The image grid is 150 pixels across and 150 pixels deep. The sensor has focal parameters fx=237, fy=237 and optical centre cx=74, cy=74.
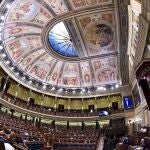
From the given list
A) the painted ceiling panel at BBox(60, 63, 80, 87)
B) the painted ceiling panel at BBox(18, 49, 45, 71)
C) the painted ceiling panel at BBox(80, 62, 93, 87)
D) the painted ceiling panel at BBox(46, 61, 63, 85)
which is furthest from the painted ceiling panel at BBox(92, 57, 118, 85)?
the painted ceiling panel at BBox(18, 49, 45, 71)

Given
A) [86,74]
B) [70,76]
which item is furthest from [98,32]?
[70,76]

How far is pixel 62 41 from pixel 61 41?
113 mm

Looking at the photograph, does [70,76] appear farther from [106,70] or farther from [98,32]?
[98,32]

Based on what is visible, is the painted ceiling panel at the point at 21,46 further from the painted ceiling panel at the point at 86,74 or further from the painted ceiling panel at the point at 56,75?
the painted ceiling panel at the point at 86,74

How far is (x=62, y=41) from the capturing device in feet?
77.7

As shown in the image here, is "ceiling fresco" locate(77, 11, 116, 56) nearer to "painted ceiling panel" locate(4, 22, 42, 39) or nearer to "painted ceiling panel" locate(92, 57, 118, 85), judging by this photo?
"painted ceiling panel" locate(92, 57, 118, 85)

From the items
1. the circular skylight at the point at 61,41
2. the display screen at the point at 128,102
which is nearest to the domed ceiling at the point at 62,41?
the circular skylight at the point at 61,41

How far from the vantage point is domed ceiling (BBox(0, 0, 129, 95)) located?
19000 millimetres

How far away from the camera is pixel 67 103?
28.0 metres

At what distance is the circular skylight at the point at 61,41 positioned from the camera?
73.5 ft

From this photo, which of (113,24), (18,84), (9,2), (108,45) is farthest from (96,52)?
(9,2)

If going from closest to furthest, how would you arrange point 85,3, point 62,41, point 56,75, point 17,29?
point 85,3 → point 17,29 → point 62,41 → point 56,75

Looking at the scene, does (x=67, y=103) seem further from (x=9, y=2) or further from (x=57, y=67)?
(x=9, y=2)

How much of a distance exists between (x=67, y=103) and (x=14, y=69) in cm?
786
